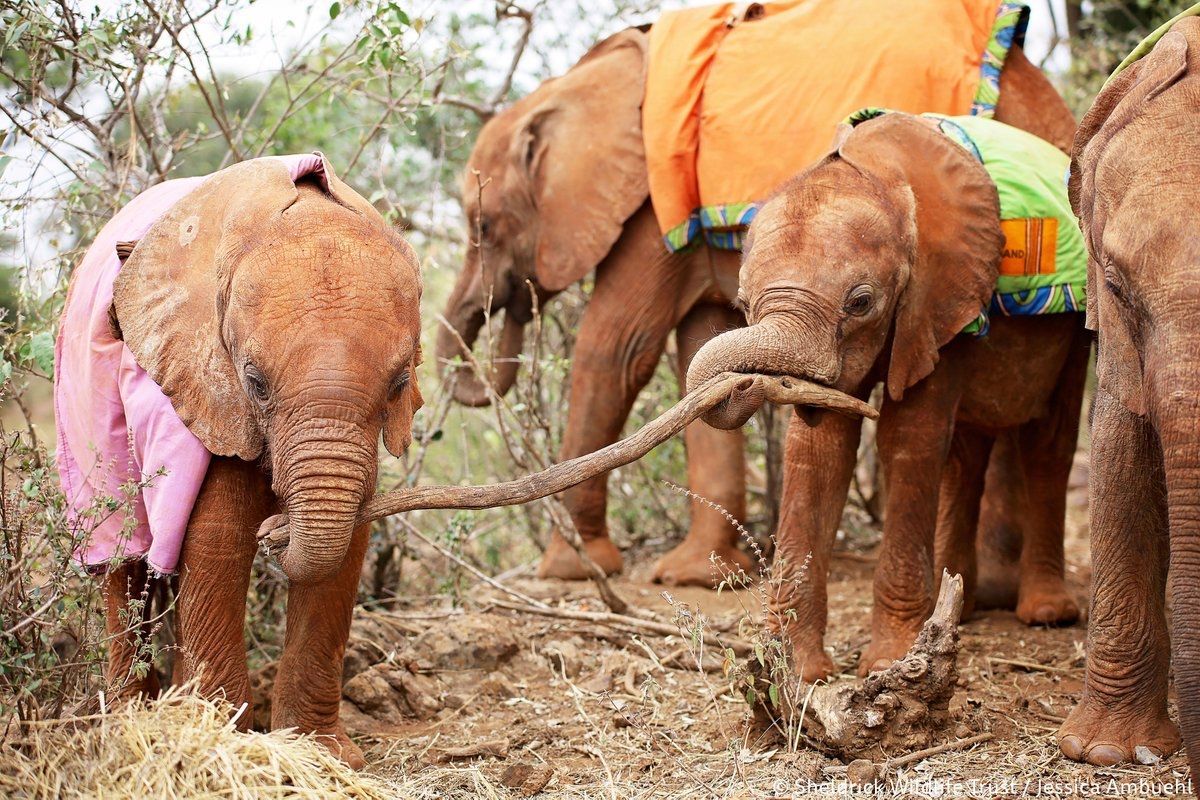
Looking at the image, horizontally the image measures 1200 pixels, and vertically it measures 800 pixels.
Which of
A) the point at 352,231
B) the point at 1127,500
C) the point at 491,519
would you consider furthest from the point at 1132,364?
the point at 491,519

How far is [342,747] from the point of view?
506 centimetres

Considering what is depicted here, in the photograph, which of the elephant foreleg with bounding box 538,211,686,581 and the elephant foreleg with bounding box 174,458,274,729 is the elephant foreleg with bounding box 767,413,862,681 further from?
the elephant foreleg with bounding box 538,211,686,581

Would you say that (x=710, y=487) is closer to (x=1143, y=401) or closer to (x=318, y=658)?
(x=318, y=658)

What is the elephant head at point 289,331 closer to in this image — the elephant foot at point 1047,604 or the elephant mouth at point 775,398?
the elephant mouth at point 775,398

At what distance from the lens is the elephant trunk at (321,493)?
167 inches

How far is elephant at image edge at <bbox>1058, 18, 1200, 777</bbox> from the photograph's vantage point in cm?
382

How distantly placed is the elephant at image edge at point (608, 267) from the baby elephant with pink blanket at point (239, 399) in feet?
9.49

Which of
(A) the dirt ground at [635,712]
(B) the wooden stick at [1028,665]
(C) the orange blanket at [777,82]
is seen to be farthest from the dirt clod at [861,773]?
(C) the orange blanket at [777,82]

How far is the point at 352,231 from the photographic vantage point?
4.56m

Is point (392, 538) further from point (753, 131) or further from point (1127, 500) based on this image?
point (1127, 500)

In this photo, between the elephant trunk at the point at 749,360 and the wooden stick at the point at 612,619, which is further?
the wooden stick at the point at 612,619

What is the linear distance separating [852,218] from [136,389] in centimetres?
246

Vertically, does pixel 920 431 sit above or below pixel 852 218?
below

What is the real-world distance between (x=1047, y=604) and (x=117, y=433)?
400 cm
